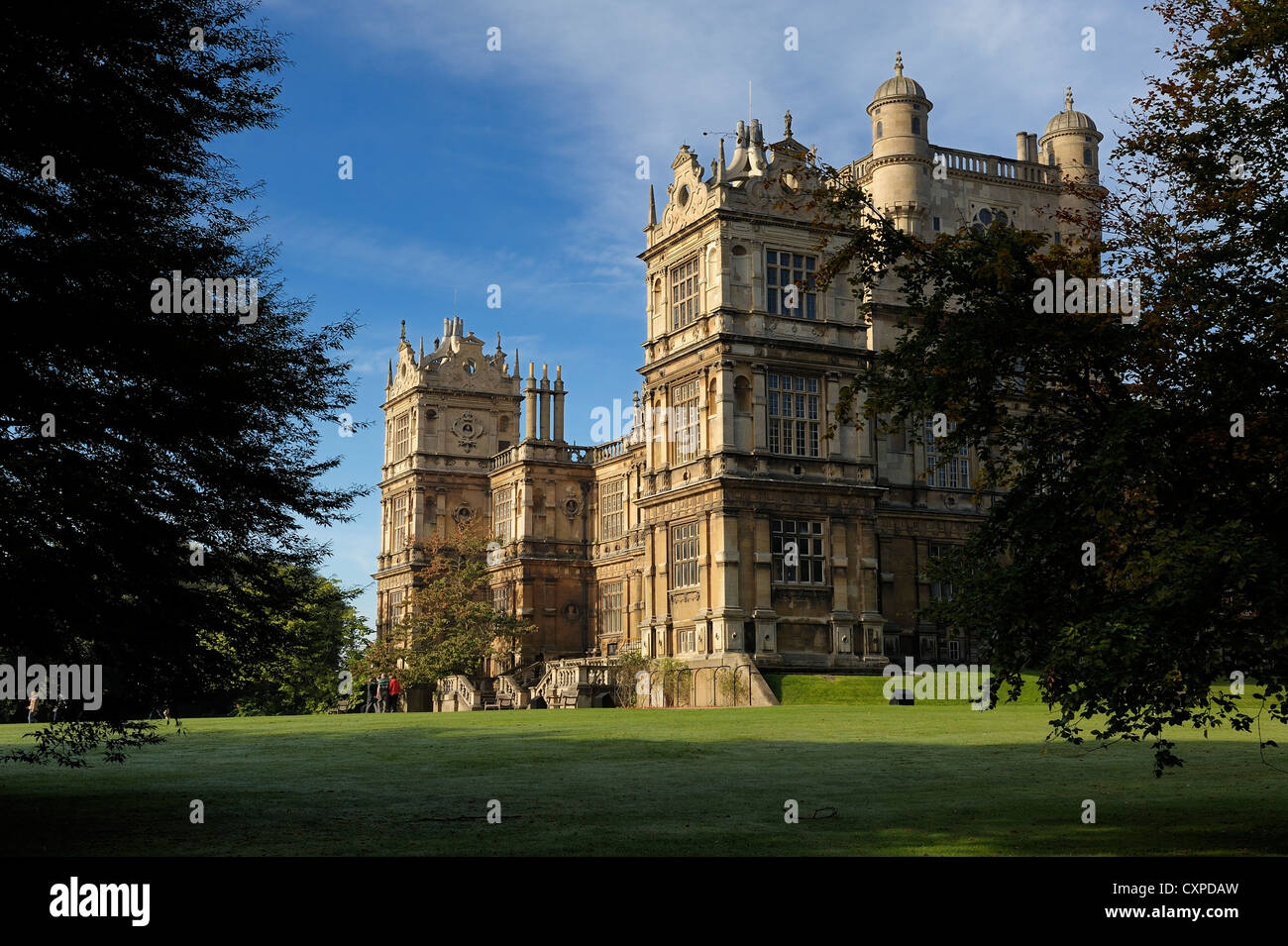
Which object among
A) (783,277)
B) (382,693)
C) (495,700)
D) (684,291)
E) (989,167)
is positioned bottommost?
(495,700)

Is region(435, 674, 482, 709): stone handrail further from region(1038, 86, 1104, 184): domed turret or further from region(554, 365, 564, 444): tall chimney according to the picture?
region(1038, 86, 1104, 184): domed turret

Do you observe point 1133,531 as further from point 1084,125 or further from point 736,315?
point 1084,125

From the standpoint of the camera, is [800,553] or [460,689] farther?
[460,689]

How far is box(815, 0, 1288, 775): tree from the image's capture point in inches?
471

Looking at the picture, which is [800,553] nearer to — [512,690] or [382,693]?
[512,690]

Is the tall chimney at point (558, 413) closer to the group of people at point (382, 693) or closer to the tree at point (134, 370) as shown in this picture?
the group of people at point (382, 693)

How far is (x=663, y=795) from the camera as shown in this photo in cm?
1664

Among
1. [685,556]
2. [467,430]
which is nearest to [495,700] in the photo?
[685,556]

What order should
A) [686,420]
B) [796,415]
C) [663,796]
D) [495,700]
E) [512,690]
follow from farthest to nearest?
[495,700]
[512,690]
[686,420]
[796,415]
[663,796]

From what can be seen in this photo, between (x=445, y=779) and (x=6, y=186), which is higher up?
(x=6, y=186)

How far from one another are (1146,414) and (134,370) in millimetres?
10976
